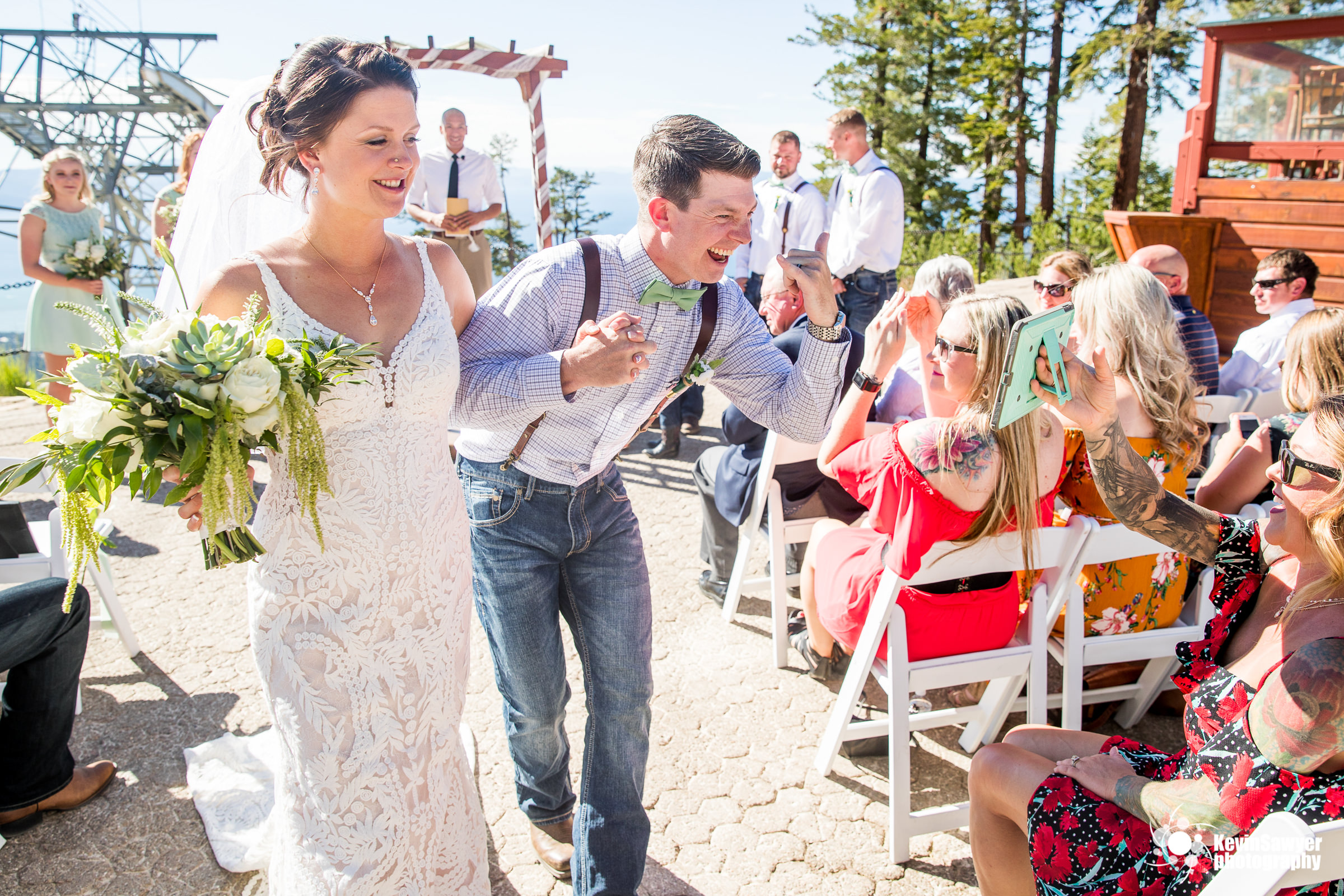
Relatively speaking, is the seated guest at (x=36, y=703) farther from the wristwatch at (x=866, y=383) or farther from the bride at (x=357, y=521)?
the wristwatch at (x=866, y=383)

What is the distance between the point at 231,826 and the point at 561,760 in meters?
1.14

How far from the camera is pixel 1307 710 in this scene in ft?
5.17

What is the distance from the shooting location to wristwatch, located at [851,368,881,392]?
298 cm

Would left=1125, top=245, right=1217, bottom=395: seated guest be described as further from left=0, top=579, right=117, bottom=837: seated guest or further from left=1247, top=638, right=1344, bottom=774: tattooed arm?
left=0, top=579, right=117, bottom=837: seated guest

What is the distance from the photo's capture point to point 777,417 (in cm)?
249

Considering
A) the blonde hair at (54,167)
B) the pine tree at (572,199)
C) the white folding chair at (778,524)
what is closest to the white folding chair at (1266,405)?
the white folding chair at (778,524)

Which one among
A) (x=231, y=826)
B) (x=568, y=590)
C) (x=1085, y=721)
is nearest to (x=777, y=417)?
(x=568, y=590)

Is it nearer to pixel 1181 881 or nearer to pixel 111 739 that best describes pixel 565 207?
pixel 111 739

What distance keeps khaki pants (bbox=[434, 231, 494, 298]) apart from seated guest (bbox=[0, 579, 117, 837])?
5.15m

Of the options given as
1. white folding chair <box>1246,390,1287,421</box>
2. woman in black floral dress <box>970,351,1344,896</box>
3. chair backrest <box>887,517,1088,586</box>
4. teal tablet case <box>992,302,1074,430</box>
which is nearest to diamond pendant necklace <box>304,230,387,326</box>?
teal tablet case <box>992,302,1074,430</box>

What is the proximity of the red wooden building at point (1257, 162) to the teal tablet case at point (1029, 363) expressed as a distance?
7927mm

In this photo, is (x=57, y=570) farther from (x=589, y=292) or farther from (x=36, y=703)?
(x=589, y=292)

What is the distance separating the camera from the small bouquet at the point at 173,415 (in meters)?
1.59

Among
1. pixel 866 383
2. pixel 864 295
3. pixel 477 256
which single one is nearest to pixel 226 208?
pixel 866 383
